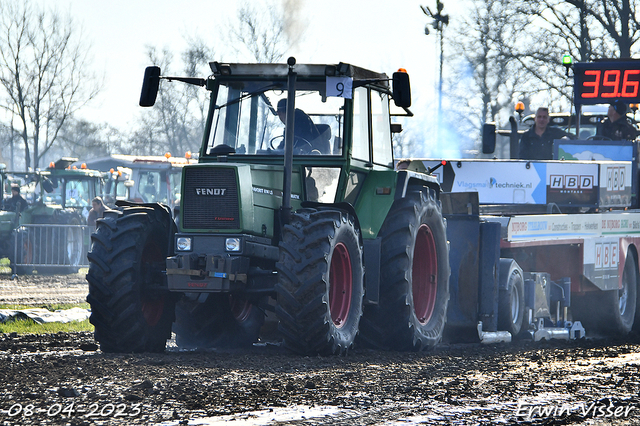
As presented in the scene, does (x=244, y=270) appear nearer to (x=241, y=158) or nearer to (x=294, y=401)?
(x=241, y=158)

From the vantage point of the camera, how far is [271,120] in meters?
8.66

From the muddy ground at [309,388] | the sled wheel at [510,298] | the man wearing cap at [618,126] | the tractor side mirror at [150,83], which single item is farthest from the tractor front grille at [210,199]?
the man wearing cap at [618,126]

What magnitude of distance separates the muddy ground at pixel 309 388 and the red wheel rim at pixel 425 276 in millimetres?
883

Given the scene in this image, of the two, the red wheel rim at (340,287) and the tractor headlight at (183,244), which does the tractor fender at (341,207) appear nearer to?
the red wheel rim at (340,287)

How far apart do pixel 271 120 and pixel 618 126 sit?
7613 mm

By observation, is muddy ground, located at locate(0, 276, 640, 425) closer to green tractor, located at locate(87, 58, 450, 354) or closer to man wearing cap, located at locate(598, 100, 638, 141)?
green tractor, located at locate(87, 58, 450, 354)

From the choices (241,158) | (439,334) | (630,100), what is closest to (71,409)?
(241,158)

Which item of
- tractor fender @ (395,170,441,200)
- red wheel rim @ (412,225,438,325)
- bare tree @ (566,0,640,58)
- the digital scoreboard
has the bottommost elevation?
red wheel rim @ (412,225,438,325)

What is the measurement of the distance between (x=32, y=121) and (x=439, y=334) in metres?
29.2

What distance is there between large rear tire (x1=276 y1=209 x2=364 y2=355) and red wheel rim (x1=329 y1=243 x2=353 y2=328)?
0.16 m

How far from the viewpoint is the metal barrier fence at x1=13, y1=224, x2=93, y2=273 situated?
21391 mm

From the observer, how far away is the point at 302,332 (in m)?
7.49

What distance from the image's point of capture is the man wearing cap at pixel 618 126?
1443 cm

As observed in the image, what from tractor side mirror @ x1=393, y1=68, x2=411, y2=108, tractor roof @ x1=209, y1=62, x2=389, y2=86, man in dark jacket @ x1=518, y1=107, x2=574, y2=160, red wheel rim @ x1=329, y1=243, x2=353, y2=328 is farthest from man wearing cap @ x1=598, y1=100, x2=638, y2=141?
red wheel rim @ x1=329, y1=243, x2=353, y2=328
